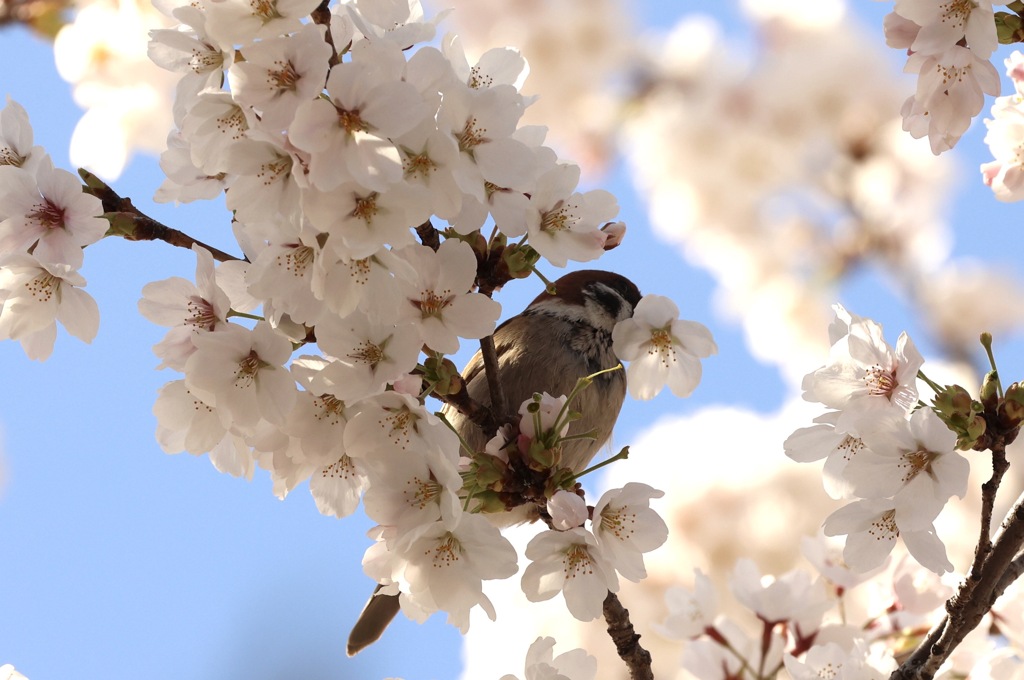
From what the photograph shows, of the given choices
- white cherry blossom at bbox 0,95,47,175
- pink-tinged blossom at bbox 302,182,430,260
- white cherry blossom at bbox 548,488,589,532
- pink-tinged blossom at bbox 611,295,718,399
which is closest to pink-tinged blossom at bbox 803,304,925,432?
pink-tinged blossom at bbox 611,295,718,399

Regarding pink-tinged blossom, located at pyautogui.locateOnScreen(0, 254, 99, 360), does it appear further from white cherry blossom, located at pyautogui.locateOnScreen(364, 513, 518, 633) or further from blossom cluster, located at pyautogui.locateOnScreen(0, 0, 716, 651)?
white cherry blossom, located at pyautogui.locateOnScreen(364, 513, 518, 633)

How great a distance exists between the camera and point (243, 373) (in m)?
1.22

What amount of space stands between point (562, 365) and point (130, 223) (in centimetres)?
119

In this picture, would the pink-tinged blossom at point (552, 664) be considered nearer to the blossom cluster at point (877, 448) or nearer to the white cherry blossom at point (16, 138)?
the blossom cluster at point (877, 448)

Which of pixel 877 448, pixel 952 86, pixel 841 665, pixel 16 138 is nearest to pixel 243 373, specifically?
pixel 16 138

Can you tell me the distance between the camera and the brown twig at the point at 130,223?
1.34 m

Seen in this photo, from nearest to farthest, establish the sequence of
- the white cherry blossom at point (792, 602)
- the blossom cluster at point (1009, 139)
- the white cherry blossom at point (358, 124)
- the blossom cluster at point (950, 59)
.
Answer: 1. the white cherry blossom at point (358, 124)
2. the blossom cluster at point (950, 59)
3. the blossom cluster at point (1009, 139)
4. the white cherry blossom at point (792, 602)

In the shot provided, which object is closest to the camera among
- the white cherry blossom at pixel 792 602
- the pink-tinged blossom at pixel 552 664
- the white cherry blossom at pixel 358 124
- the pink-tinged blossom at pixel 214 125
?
the white cherry blossom at pixel 358 124

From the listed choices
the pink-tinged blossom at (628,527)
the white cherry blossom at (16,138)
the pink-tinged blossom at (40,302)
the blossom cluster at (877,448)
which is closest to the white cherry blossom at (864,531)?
the blossom cluster at (877,448)

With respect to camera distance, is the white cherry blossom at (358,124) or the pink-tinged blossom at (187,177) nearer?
the white cherry blossom at (358,124)

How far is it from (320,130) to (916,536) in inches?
32.3

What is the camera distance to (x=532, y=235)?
1277mm

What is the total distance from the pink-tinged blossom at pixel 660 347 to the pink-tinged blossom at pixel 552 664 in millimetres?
383

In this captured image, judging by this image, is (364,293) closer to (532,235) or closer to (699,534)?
(532,235)
